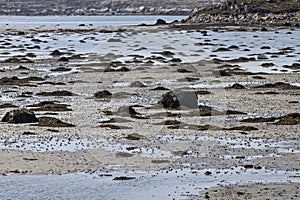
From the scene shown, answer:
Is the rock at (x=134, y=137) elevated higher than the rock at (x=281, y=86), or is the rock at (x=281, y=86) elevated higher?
the rock at (x=134, y=137)

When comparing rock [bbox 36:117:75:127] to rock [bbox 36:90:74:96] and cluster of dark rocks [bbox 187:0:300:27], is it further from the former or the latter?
cluster of dark rocks [bbox 187:0:300:27]

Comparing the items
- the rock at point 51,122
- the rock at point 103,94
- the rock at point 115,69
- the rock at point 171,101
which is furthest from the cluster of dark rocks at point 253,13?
the rock at point 51,122

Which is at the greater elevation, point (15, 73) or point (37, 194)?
point (37, 194)

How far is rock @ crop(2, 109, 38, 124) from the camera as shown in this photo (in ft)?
92.9

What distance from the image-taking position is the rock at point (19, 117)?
92.9 ft

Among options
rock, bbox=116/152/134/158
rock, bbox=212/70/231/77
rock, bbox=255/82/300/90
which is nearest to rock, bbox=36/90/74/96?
rock, bbox=255/82/300/90

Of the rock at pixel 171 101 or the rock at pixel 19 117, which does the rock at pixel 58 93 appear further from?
the rock at pixel 19 117

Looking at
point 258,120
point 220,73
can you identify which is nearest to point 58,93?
point 258,120

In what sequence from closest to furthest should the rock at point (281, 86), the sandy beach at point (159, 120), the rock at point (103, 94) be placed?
the sandy beach at point (159, 120) → the rock at point (103, 94) → the rock at point (281, 86)

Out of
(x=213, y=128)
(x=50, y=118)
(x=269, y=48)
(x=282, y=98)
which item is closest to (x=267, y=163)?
(x=213, y=128)

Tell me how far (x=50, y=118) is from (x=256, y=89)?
49.6 feet

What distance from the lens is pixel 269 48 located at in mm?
76562

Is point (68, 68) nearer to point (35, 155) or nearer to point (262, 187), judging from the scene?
point (35, 155)

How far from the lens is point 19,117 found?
28328 mm
